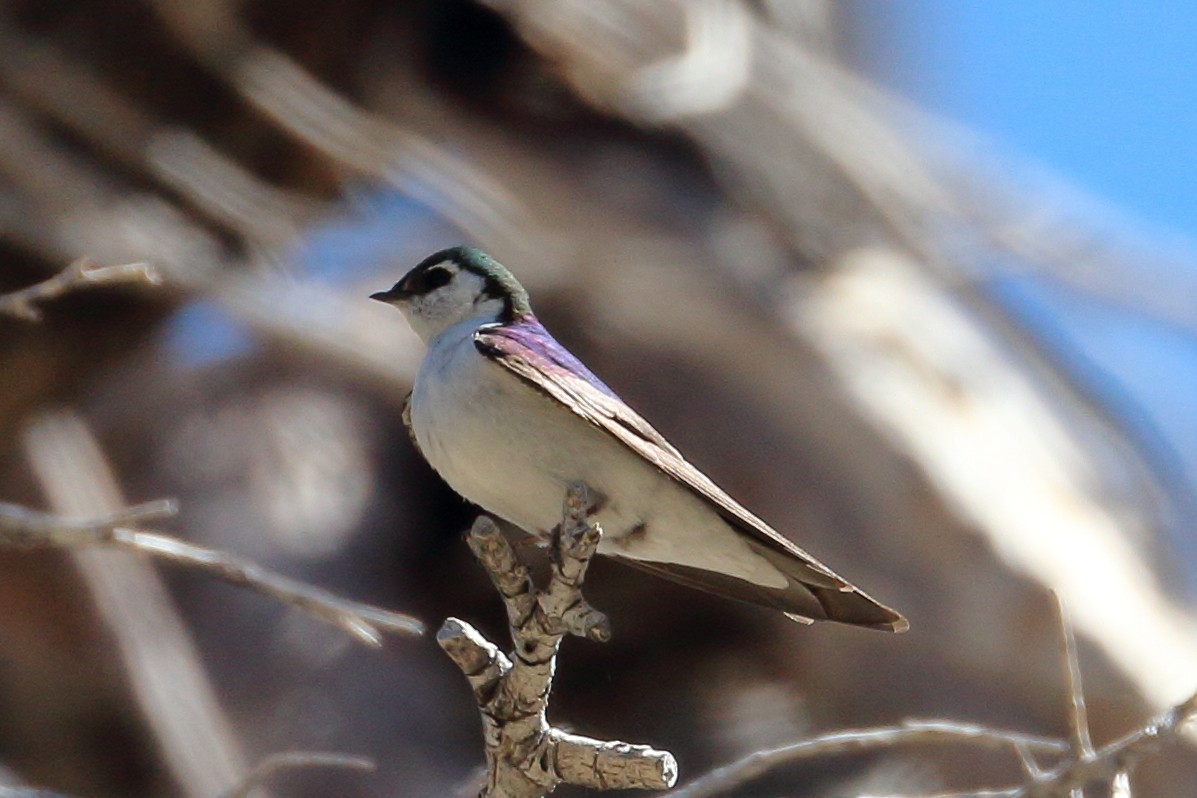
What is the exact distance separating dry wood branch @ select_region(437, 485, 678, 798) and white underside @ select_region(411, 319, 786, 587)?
0.29 meters

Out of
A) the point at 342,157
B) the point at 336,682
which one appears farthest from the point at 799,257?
the point at 336,682

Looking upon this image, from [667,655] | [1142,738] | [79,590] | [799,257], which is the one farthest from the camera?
[667,655]

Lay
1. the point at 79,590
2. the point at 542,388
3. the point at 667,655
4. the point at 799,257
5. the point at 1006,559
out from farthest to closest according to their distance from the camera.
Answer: the point at 667,655
the point at 79,590
the point at 799,257
the point at 1006,559
the point at 542,388

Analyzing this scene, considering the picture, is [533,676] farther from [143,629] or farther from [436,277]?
[143,629]

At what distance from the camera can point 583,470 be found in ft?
9.23

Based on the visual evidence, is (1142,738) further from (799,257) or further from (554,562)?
(799,257)

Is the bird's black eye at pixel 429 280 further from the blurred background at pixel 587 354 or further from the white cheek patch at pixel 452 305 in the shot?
the blurred background at pixel 587 354

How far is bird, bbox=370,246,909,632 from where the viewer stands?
2773mm

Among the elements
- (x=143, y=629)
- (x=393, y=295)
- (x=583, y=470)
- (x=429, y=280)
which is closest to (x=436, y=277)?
(x=429, y=280)

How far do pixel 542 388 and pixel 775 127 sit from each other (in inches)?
145

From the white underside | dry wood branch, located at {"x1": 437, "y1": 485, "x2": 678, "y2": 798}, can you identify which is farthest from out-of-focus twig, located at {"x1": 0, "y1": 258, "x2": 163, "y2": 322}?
dry wood branch, located at {"x1": 437, "y1": 485, "x2": 678, "y2": 798}

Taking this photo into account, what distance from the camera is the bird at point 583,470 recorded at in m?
2.77

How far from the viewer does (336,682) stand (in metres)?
6.93

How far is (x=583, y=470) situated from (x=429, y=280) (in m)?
0.93
